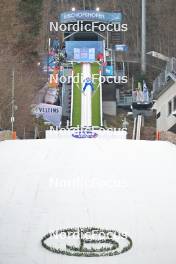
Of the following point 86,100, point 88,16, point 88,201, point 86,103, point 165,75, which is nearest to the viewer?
point 88,201

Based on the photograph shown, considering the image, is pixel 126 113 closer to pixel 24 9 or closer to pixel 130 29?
pixel 24 9

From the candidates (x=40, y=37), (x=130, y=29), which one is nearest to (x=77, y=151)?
(x=40, y=37)

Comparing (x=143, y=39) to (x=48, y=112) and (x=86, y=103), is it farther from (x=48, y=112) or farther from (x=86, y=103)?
(x=48, y=112)

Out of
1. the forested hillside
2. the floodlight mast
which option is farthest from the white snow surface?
Answer: the floodlight mast

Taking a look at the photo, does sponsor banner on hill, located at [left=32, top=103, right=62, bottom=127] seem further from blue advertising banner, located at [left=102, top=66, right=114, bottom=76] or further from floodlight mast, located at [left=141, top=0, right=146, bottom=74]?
floodlight mast, located at [left=141, top=0, right=146, bottom=74]

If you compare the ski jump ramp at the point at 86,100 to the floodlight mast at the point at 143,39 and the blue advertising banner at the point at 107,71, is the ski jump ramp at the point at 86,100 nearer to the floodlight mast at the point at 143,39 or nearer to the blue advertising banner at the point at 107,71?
the blue advertising banner at the point at 107,71
